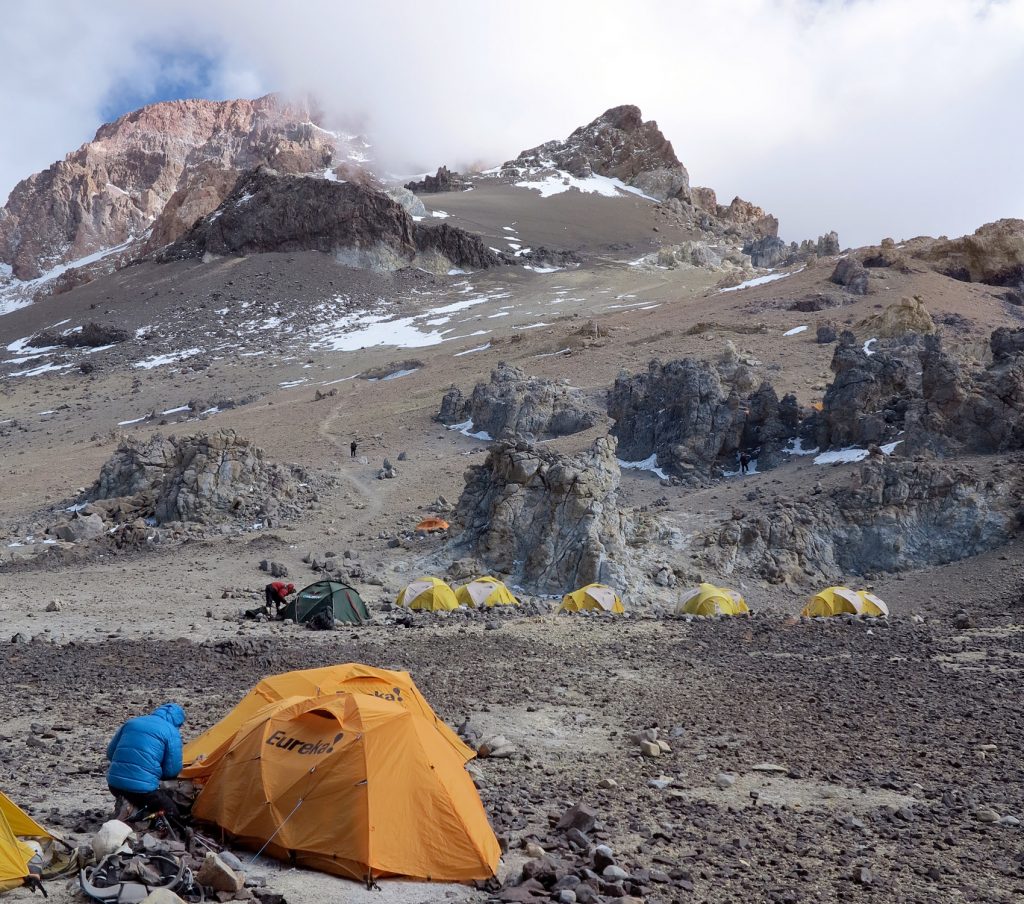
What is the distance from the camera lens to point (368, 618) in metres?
18.6

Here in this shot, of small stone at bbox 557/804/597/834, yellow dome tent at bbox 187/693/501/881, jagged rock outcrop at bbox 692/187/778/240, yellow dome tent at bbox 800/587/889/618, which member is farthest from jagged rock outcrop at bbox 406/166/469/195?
small stone at bbox 557/804/597/834

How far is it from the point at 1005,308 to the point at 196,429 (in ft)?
149

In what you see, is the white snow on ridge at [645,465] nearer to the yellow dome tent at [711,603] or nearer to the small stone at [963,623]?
the yellow dome tent at [711,603]

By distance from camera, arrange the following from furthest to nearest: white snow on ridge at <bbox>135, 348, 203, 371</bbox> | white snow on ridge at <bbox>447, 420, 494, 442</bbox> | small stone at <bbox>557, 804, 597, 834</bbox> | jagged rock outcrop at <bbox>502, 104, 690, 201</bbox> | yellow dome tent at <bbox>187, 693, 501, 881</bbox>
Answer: jagged rock outcrop at <bbox>502, 104, 690, 201</bbox> → white snow on ridge at <bbox>135, 348, 203, 371</bbox> → white snow on ridge at <bbox>447, 420, 494, 442</bbox> → small stone at <bbox>557, 804, 597, 834</bbox> → yellow dome tent at <bbox>187, 693, 501, 881</bbox>

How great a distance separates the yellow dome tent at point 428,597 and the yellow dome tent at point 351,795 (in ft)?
40.4

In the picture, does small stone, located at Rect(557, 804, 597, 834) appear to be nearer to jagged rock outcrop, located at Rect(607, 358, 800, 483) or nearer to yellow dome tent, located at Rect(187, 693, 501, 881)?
yellow dome tent, located at Rect(187, 693, 501, 881)

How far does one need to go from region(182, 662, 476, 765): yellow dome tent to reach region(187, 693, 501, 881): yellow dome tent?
0.51m

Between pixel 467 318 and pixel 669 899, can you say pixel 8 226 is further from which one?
pixel 669 899

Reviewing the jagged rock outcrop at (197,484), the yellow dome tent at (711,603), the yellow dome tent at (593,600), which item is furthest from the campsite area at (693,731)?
the jagged rock outcrop at (197,484)

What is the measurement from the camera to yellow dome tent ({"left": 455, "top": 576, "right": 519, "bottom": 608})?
66.8ft

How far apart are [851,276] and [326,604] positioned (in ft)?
162

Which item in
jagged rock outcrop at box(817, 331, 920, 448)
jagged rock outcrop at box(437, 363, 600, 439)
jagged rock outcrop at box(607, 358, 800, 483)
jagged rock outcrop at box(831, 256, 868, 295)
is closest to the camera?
jagged rock outcrop at box(817, 331, 920, 448)

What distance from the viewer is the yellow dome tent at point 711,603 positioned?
778 inches

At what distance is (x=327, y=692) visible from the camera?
8.23 meters
